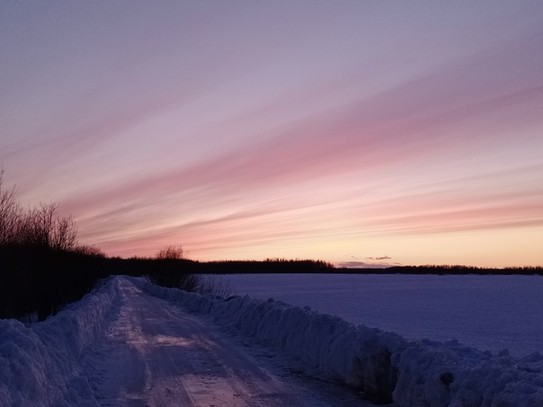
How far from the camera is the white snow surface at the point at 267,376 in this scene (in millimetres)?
7965

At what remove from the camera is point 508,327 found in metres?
25.5

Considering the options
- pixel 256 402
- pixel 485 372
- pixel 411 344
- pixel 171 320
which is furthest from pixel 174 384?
pixel 171 320

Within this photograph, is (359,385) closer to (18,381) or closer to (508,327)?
(18,381)

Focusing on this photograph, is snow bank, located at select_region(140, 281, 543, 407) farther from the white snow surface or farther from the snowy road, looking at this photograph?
the snowy road

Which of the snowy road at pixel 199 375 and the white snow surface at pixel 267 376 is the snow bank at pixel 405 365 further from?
the snowy road at pixel 199 375

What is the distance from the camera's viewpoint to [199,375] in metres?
12.1

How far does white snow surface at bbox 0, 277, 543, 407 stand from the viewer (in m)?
7.96

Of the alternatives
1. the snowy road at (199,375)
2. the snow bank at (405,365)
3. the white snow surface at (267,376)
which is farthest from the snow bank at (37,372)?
Answer: the snow bank at (405,365)

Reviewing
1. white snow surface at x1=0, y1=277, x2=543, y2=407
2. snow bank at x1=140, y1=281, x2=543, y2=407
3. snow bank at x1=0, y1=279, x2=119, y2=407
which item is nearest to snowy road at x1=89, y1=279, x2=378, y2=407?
white snow surface at x1=0, y1=277, x2=543, y2=407

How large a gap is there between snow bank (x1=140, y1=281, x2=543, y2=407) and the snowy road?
601 mm

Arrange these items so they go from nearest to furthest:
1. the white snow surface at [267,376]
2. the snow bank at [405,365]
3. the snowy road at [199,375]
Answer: the snow bank at [405,365], the white snow surface at [267,376], the snowy road at [199,375]

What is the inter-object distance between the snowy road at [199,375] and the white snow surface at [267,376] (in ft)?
0.13

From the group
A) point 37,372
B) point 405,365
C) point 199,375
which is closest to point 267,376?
point 199,375

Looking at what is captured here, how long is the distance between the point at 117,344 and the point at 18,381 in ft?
32.5
